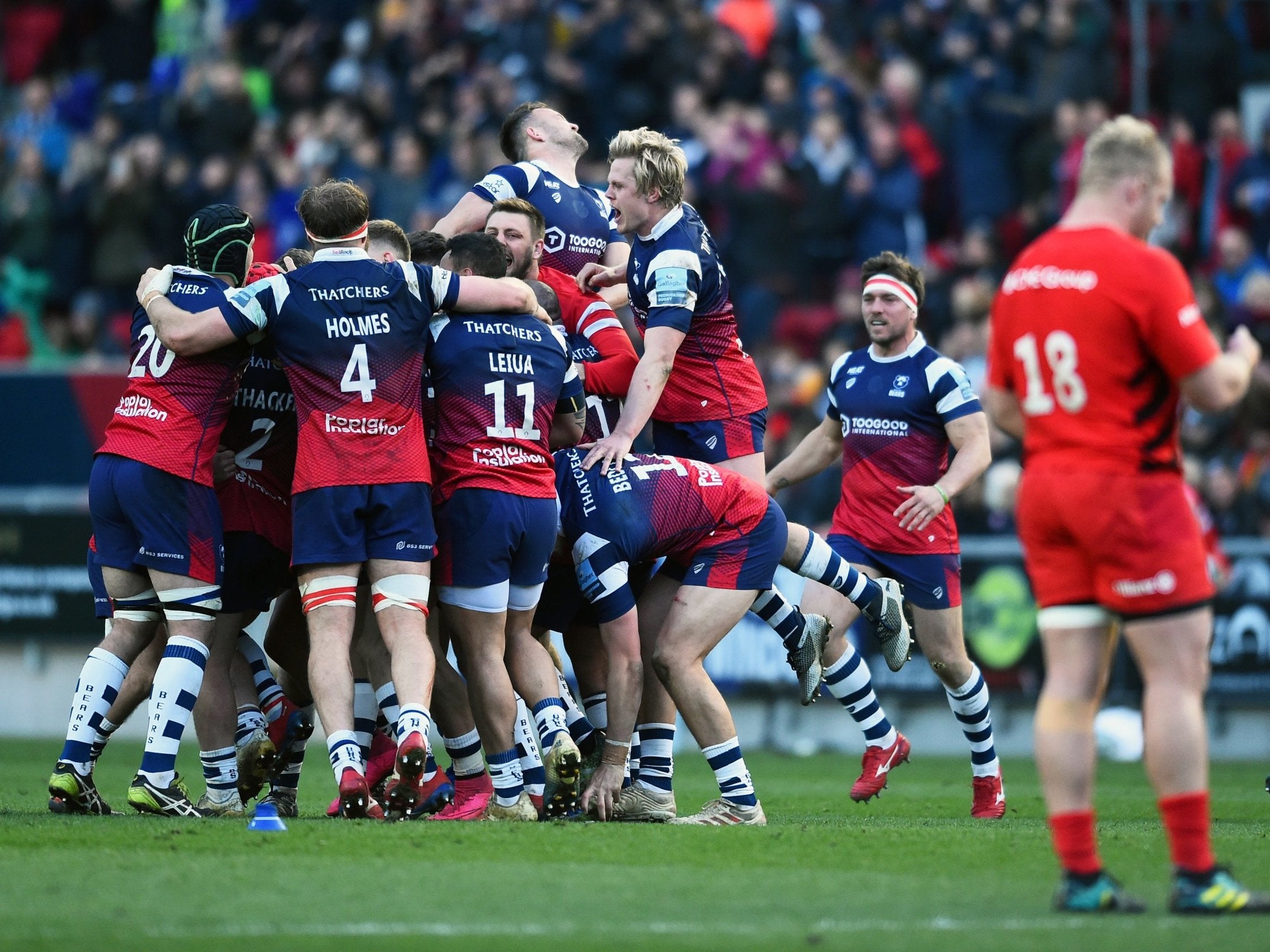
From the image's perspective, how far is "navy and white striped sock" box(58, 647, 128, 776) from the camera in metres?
8.83

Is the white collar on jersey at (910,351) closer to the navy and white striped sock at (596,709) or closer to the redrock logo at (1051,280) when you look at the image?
the navy and white striped sock at (596,709)

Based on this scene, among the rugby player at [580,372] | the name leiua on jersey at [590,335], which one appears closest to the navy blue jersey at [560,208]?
the rugby player at [580,372]

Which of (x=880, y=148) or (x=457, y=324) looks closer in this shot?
(x=457, y=324)

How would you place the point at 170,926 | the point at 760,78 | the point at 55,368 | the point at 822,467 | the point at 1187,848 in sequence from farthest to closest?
the point at 760,78 → the point at 55,368 → the point at 822,467 → the point at 1187,848 → the point at 170,926

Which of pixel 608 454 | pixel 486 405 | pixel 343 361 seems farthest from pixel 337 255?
pixel 608 454

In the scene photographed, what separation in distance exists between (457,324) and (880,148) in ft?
35.3

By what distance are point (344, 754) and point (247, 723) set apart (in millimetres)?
1694

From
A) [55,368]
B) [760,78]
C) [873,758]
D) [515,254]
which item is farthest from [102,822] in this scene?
[760,78]

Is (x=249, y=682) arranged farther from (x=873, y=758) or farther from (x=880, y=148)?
(x=880, y=148)

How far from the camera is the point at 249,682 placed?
959 centimetres

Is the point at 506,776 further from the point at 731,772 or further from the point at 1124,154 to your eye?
the point at 1124,154

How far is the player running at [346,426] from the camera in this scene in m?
8.27

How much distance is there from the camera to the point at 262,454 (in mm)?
9266

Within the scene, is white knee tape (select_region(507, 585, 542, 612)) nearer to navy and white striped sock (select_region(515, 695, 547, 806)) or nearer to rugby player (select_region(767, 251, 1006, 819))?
navy and white striped sock (select_region(515, 695, 547, 806))
